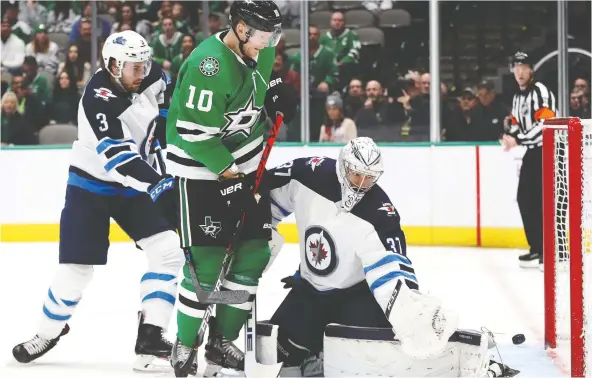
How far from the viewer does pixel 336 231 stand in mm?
3131

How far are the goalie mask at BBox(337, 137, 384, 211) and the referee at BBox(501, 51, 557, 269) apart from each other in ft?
10.1

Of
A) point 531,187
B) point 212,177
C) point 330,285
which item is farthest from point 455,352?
point 531,187

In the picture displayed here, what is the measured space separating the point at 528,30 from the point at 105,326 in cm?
483

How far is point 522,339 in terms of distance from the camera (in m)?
3.81

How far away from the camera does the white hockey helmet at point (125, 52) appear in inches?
136

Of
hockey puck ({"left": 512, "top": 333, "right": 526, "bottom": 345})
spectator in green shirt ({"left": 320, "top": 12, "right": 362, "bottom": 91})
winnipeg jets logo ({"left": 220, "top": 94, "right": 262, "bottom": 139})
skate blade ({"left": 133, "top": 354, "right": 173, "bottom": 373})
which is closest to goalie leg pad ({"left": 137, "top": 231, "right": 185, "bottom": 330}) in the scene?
skate blade ({"left": 133, "top": 354, "right": 173, "bottom": 373})

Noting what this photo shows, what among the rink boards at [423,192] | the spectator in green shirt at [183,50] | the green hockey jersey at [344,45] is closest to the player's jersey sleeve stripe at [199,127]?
the rink boards at [423,192]

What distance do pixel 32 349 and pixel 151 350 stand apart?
0.45 meters

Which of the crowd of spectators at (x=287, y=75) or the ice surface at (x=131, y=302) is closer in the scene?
the ice surface at (x=131, y=302)

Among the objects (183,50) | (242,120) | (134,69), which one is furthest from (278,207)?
(183,50)

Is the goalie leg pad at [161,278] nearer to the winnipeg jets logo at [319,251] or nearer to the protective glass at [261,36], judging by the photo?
the winnipeg jets logo at [319,251]

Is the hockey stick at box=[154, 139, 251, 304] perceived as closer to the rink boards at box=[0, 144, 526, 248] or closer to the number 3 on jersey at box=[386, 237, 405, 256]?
the number 3 on jersey at box=[386, 237, 405, 256]

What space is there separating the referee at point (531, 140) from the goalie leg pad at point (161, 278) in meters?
2.99

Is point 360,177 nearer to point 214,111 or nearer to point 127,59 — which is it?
point 214,111
